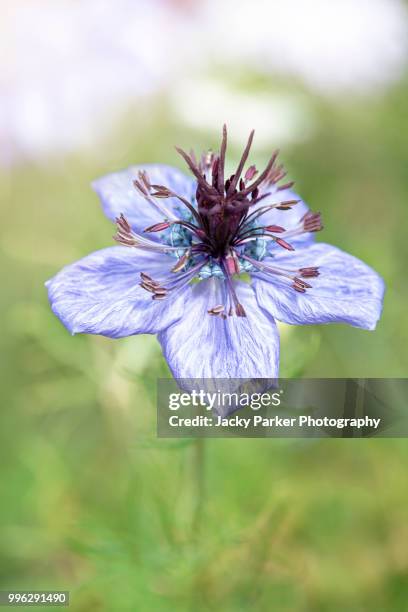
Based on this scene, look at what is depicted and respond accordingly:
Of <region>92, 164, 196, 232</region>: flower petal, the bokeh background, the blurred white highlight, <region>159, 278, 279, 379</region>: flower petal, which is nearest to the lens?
<region>159, 278, 279, 379</region>: flower petal

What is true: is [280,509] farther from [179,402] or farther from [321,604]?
[179,402]

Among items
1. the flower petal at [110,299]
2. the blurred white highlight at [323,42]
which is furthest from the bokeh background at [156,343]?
the flower petal at [110,299]

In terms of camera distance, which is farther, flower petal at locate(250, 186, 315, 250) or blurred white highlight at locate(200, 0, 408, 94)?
blurred white highlight at locate(200, 0, 408, 94)

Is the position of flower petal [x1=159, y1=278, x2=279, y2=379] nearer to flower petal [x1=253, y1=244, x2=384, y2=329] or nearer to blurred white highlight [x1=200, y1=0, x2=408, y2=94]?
flower petal [x1=253, y1=244, x2=384, y2=329]

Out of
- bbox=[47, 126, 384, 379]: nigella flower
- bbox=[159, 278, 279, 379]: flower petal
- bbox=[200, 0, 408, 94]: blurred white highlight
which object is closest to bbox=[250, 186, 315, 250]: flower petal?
bbox=[47, 126, 384, 379]: nigella flower

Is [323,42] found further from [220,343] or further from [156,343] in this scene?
[220,343]

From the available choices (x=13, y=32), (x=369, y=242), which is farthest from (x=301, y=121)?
(x=13, y=32)

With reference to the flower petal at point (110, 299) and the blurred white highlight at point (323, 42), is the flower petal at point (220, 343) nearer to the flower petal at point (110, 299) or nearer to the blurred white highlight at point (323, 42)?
the flower petal at point (110, 299)
